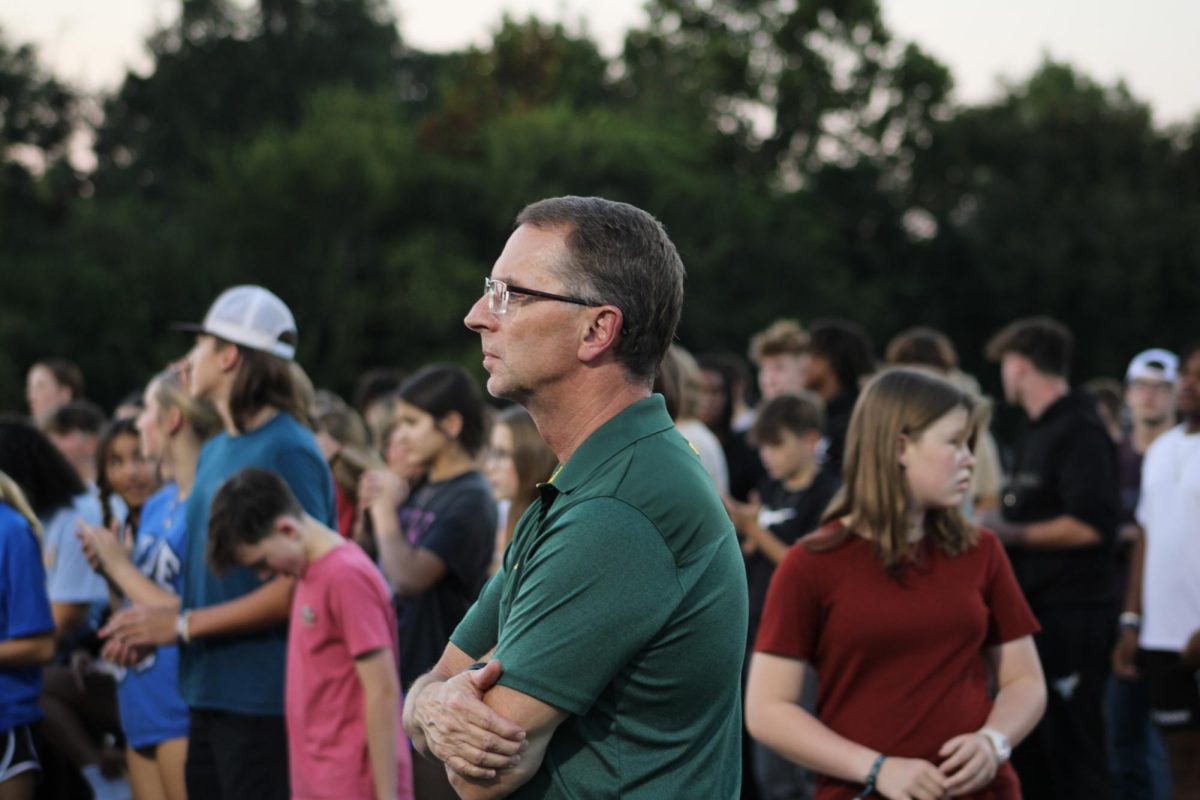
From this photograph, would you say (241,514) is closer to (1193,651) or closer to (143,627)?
(143,627)

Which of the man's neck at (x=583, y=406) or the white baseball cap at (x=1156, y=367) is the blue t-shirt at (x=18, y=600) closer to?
the man's neck at (x=583, y=406)

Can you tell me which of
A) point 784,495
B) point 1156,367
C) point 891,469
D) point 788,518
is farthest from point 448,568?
point 1156,367

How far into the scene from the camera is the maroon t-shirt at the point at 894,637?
3527 mm

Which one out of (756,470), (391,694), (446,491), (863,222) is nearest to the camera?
(391,694)

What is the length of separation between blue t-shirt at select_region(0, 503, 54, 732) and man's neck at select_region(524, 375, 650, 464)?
121 inches

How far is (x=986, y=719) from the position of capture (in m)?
3.60

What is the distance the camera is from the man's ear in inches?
89.0

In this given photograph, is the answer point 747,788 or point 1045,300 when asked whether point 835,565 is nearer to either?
point 747,788

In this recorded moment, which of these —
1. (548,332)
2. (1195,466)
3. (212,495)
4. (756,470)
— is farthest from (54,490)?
(1195,466)

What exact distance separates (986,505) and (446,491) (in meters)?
3.09

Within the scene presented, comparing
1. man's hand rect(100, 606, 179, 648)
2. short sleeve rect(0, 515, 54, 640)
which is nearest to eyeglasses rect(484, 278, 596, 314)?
man's hand rect(100, 606, 179, 648)

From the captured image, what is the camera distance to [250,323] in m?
5.06

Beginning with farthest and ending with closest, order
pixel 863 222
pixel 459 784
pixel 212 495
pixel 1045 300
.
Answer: pixel 863 222 → pixel 1045 300 → pixel 212 495 → pixel 459 784

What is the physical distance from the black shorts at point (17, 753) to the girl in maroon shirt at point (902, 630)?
8.56ft
